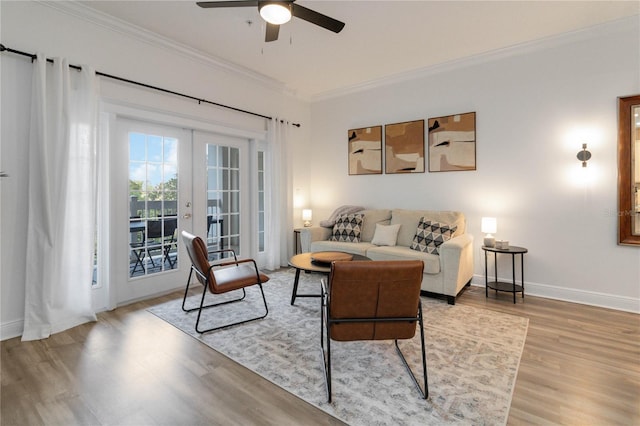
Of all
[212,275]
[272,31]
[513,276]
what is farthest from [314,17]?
[513,276]

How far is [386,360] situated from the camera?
234 centimetres

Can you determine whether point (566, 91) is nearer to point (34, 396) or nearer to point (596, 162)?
point (596, 162)

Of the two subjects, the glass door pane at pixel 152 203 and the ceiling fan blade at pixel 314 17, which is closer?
the ceiling fan blade at pixel 314 17

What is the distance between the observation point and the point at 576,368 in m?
2.21

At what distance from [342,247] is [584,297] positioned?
2848mm

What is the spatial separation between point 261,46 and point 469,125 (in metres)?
2.90

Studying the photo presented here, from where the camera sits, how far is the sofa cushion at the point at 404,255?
3562 millimetres

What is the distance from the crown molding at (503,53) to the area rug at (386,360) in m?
3.16

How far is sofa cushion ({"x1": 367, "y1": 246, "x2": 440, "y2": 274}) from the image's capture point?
11.7ft

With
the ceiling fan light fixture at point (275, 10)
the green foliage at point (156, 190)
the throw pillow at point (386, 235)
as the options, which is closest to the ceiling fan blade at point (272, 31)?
the ceiling fan light fixture at point (275, 10)

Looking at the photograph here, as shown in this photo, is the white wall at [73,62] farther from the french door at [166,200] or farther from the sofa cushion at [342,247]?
the sofa cushion at [342,247]

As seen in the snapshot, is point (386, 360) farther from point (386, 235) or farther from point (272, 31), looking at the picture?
point (272, 31)

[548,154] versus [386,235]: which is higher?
[548,154]

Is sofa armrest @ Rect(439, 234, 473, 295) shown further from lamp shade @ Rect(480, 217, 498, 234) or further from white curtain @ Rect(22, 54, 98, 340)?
white curtain @ Rect(22, 54, 98, 340)
